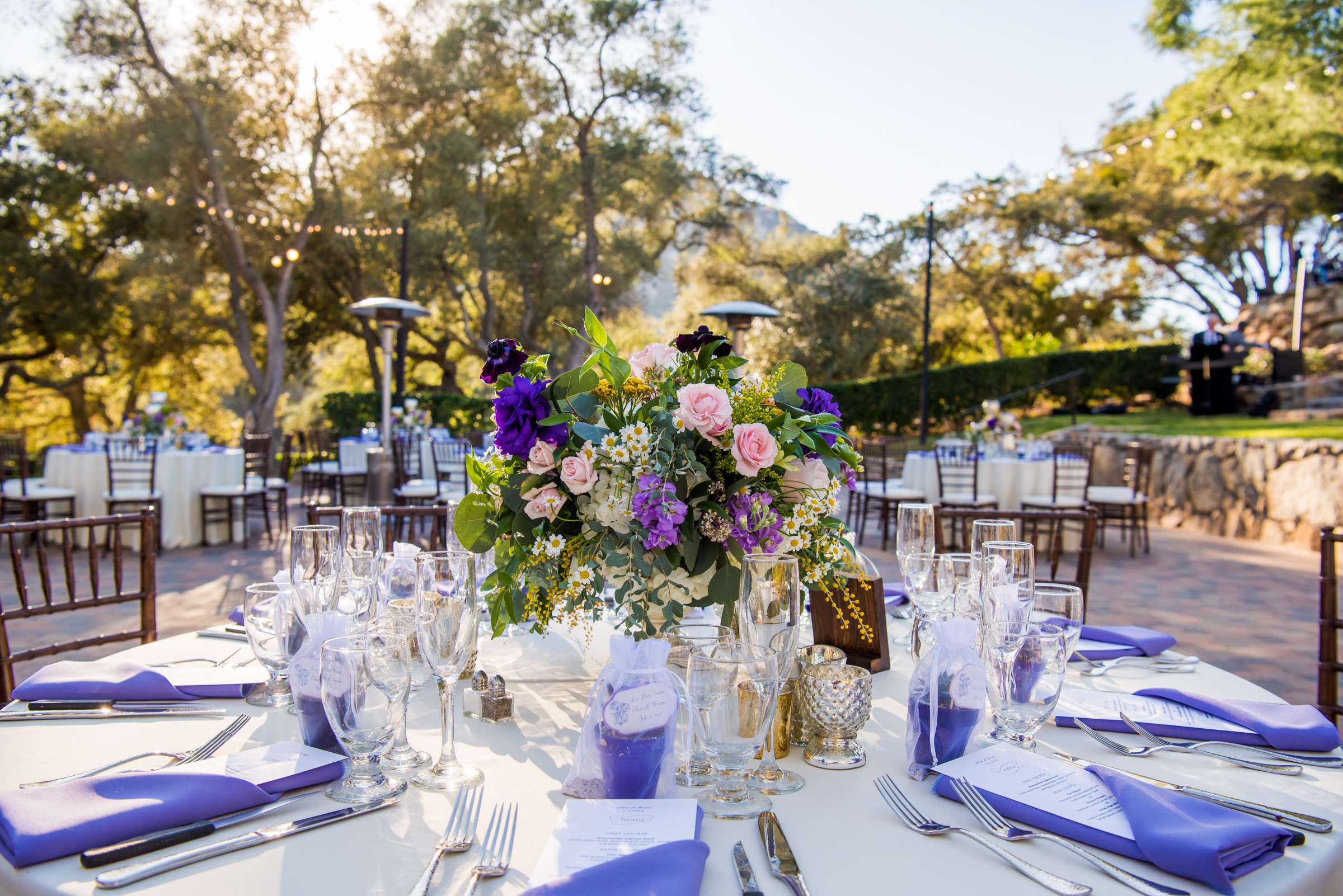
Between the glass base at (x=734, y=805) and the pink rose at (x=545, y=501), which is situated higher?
the pink rose at (x=545, y=501)

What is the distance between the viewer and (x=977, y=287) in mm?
22188

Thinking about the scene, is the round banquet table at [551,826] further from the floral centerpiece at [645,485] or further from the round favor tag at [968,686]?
the floral centerpiece at [645,485]

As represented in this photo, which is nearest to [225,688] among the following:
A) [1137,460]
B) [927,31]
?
[1137,460]

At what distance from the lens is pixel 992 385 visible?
57.1ft

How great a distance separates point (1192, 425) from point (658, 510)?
1254cm

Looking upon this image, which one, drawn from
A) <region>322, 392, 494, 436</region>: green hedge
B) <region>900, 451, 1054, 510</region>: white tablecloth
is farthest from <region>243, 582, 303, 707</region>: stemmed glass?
<region>322, 392, 494, 436</region>: green hedge

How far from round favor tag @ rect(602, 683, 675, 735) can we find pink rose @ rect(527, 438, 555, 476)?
1.45 feet

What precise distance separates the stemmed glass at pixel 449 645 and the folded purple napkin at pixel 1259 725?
3.19ft

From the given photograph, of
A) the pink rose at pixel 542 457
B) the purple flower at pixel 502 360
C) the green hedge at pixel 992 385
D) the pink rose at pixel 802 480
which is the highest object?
the green hedge at pixel 992 385

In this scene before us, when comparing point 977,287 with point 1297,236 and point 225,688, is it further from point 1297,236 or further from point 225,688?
point 225,688

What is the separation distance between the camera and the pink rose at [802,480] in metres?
1.48

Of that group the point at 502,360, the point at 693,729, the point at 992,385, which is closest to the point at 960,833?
the point at 693,729

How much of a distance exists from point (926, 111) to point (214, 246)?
14.2 metres

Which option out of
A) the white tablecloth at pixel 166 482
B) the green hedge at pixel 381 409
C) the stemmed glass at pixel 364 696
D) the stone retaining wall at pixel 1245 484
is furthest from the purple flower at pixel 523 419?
the green hedge at pixel 381 409
